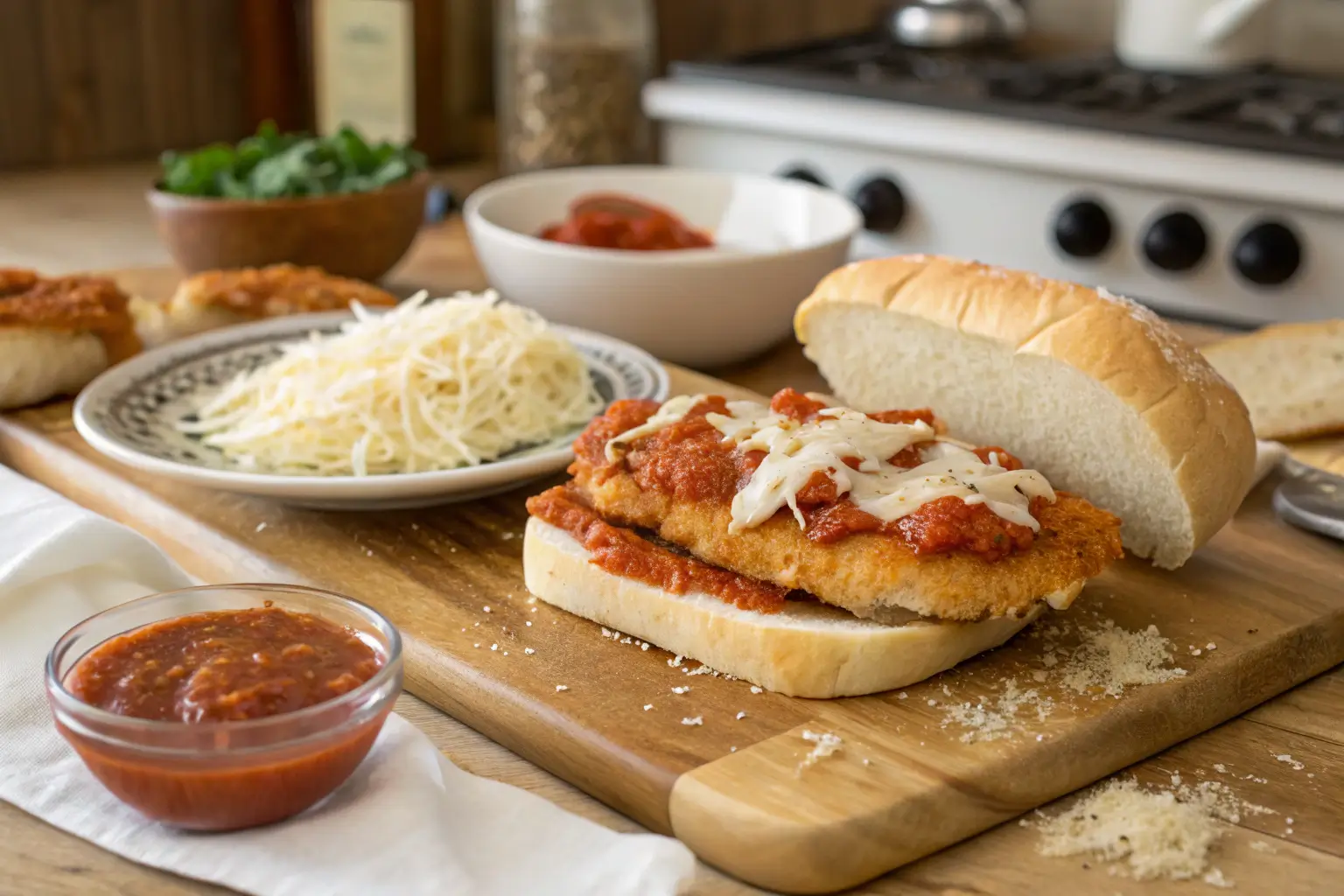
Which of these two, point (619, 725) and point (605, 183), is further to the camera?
point (605, 183)

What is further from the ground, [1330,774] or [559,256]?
[559,256]

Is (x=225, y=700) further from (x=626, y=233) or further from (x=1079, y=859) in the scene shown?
(x=626, y=233)

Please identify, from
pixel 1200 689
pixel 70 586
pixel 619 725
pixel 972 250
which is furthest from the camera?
pixel 972 250

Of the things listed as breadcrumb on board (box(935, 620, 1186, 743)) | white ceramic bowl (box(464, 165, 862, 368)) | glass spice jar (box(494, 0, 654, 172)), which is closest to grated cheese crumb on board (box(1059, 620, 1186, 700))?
breadcrumb on board (box(935, 620, 1186, 743))

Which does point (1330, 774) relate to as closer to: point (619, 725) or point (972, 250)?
point (619, 725)

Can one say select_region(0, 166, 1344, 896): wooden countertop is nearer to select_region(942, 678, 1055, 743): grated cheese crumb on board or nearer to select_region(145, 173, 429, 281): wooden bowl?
select_region(942, 678, 1055, 743): grated cheese crumb on board

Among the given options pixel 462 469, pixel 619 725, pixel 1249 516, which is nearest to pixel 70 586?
pixel 462 469

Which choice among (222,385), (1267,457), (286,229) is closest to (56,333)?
(222,385)

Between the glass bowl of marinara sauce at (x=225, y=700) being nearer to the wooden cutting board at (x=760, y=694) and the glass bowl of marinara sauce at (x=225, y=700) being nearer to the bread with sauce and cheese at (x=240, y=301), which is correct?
the wooden cutting board at (x=760, y=694)
